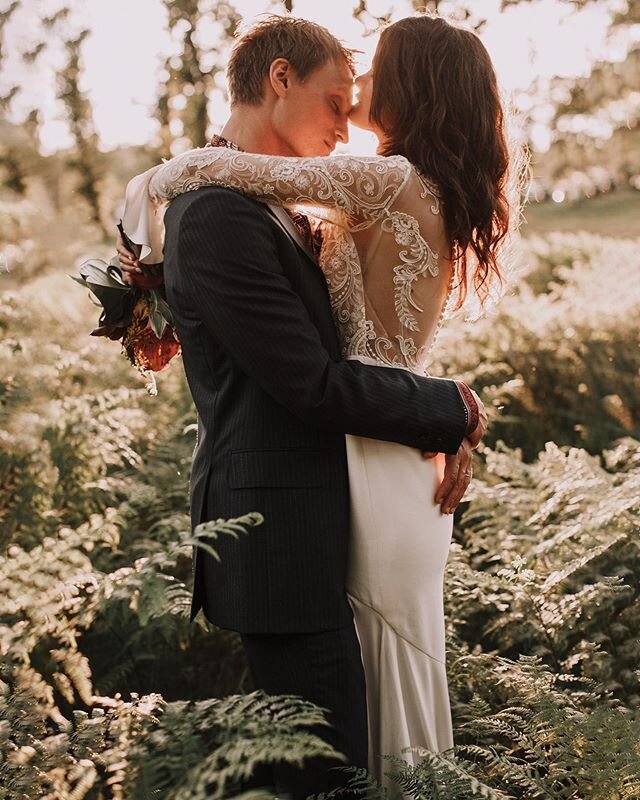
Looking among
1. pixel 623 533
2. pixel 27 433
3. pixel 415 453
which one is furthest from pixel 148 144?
pixel 415 453

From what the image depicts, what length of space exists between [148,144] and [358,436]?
981 cm

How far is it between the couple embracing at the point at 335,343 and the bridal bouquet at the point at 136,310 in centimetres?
9

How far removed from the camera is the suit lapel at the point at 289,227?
2648 millimetres

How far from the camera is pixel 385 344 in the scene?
9.08ft

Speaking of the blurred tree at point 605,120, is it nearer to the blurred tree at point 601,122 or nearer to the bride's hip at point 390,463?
the blurred tree at point 601,122

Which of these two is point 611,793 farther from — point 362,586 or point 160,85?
point 160,85

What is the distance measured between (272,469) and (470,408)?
0.61m

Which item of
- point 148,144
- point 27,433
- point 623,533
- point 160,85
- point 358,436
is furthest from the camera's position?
point 148,144

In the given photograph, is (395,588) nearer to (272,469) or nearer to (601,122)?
(272,469)

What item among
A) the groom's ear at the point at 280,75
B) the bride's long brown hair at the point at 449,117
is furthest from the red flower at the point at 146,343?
the bride's long brown hair at the point at 449,117

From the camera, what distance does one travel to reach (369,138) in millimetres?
3057

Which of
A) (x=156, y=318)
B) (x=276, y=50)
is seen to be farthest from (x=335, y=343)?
(x=276, y=50)

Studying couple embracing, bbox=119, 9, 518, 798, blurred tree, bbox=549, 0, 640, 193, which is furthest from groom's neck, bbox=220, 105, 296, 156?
blurred tree, bbox=549, 0, 640, 193

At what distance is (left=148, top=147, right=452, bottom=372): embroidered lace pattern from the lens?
2600mm
